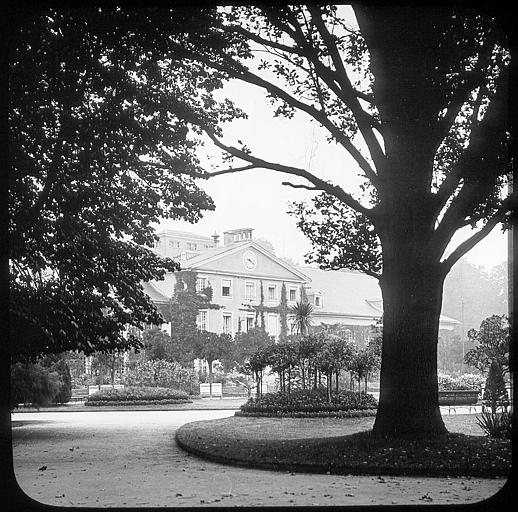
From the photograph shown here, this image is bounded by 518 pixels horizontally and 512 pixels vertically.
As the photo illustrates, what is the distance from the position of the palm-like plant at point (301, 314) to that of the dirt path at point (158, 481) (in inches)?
54.5

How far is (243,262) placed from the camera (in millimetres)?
5961

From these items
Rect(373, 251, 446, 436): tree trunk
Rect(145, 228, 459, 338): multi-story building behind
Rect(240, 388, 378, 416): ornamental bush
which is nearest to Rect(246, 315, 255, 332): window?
Rect(145, 228, 459, 338): multi-story building behind

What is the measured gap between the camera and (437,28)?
5.70 metres

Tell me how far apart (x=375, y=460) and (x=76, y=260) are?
2.81 m

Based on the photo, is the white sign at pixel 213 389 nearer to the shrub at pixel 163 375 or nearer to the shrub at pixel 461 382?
the shrub at pixel 163 375

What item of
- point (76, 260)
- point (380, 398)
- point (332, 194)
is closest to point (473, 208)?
point (332, 194)

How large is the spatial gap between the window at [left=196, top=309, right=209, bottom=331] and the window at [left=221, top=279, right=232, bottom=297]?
0.69 ft

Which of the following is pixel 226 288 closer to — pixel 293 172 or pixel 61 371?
pixel 293 172

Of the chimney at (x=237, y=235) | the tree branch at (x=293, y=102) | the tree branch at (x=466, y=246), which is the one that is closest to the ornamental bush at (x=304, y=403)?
the tree branch at (x=466, y=246)

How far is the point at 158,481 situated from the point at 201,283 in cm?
172

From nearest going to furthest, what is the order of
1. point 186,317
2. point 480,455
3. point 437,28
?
point 480,455 < point 437,28 < point 186,317

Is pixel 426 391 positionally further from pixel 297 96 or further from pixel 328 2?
pixel 328 2

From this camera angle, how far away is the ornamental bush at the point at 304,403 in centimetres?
657

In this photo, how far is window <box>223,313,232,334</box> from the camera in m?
6.04
